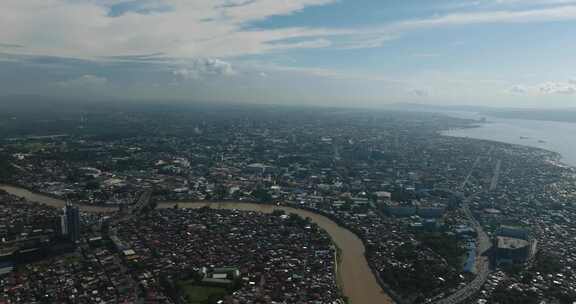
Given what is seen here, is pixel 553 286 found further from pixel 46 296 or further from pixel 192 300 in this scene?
pixel 46 296

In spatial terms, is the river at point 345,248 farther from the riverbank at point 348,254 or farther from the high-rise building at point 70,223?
the high-rise building at point 70,223

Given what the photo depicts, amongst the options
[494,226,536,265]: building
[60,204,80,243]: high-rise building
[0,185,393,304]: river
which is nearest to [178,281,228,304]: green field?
[0,185,393,304]: river

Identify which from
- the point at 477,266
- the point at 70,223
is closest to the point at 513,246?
the point at 477,266

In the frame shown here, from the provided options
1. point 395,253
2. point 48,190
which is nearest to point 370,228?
point 395,253

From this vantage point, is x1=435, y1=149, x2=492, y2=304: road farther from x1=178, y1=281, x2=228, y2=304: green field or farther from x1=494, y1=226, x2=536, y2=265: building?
x1=178, y1=281, x2=228, y2=304: green field

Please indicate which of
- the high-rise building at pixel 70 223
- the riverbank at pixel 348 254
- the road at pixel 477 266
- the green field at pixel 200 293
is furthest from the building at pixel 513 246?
the high-rise building at pixel 70 223
